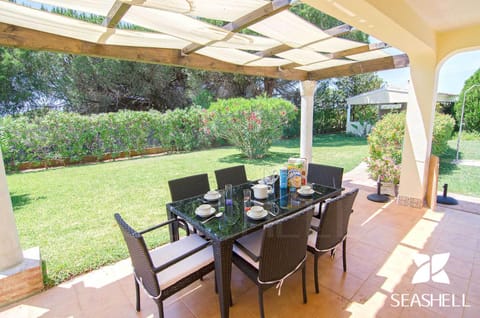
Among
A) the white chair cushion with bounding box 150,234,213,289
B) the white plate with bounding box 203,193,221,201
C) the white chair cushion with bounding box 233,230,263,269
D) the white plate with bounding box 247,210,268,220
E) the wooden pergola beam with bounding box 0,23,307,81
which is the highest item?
the wooden pergola beam with bounding box 0,23,307,81

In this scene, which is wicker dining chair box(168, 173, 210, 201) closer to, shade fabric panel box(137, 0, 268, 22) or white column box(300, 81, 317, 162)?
shade fabric panel box(137, 0, 268, 22)

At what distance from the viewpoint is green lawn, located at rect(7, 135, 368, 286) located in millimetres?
3088

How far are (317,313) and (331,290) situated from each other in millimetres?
348

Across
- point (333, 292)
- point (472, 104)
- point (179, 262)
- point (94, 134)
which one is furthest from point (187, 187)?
point (472, 104)

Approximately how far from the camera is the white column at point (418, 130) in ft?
12.9

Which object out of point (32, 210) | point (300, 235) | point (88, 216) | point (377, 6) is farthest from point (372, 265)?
point (32, 210)

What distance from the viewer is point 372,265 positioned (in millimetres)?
2711

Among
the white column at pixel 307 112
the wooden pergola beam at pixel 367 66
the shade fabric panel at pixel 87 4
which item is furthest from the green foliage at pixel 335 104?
the shade fabric panel at pixel 87 4

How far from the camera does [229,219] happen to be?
2.17 m

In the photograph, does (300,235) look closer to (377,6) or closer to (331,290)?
(331,290)

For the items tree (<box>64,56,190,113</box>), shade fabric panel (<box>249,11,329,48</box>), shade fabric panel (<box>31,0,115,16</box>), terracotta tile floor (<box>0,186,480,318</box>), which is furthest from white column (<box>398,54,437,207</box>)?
tree (<box>64,56,190,113</box>)

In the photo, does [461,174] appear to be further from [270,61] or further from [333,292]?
[333,292]

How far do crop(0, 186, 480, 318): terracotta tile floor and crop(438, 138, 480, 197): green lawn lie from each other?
2536 millimetres

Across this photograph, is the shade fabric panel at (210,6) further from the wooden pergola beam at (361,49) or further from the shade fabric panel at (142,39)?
the wooden pergola beam at (361,49)
